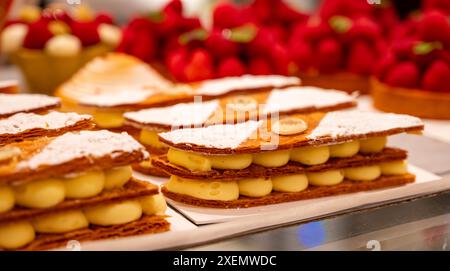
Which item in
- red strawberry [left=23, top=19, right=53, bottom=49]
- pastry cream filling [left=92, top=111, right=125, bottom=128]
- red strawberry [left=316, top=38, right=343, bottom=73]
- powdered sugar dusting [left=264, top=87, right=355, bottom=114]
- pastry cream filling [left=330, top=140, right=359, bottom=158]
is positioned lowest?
pastry cream filling [left=330, top=140, right=359, bottom=158]

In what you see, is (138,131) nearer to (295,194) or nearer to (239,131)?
(239,131)

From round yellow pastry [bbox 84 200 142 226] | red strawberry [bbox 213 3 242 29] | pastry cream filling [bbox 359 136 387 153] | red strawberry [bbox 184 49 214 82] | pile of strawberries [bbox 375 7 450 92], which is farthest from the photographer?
red strawberry [bbox 213 3 242 29]

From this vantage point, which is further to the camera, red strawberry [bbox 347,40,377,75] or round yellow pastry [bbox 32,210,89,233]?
red strawberry [bbox 347,40,377,75]

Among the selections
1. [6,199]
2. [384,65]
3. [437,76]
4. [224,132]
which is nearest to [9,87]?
[224,132]

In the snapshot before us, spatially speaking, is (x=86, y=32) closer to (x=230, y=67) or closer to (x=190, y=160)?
(x=230, y=67)

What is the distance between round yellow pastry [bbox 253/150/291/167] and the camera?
160 cm

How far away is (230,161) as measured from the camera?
1559mm

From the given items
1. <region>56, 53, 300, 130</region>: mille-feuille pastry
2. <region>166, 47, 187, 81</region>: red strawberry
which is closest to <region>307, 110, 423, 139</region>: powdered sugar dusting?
A: <region>56, 53, 300, 130</region>: mille-feuille pastry

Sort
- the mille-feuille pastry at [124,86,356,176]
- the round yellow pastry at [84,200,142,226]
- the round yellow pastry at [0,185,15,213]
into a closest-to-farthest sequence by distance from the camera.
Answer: the round yellow pastry at [0,185,15,213] → the round yellow pastry at [84,200,142,226] → the mille-feuille pastry at [124,86,356,176]

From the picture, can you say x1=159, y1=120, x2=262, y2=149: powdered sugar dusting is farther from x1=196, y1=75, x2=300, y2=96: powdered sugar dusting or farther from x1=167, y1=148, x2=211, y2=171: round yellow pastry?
x1=196, y1=75, x2=300, y2=96: powdered sugar dusting

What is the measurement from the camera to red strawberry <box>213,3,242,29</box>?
8.78 feet

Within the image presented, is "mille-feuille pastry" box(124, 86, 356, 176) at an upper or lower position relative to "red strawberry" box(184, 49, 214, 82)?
lower

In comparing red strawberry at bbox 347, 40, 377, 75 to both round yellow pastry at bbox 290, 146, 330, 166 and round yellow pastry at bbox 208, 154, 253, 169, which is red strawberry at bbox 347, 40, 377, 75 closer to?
round yellow pastry at bbox 290, 146, 330, 166

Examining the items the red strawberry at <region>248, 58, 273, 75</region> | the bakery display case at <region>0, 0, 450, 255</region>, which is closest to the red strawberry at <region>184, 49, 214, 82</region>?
the bakery display case at <region>0, 0, 450, 255</region>
